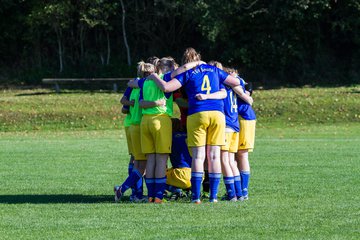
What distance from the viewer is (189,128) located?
11.9 m

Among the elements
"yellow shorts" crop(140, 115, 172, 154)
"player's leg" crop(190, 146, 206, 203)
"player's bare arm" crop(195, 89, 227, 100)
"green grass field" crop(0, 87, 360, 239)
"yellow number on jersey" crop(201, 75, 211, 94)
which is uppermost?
"yellow number on jersey" crop(201, 75, 211, 94)

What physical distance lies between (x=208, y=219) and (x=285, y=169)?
760 centimetres

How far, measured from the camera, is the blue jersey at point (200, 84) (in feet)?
38.8

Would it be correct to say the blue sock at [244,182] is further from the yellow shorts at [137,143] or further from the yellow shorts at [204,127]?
the yellow shorts at [137,143]

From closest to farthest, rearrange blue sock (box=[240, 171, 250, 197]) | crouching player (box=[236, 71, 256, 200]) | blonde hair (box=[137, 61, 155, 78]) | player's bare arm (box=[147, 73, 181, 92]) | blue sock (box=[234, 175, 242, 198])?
player's bare arm (box=[147, 73, 181, 92])
blonde hair (box=[137, 61, 155, 78])
blue sock (box=[234, 175, 242, 198])
blue sock (box=[240, 171, 250, 197])
crouching player (box=[236, 71, 256, 200])

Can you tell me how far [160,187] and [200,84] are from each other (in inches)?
62.9

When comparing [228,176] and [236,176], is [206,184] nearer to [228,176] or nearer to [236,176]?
[236,176]

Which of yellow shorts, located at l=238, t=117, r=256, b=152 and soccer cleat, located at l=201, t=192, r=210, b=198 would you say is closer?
yellow shorts, located at l=238, t=117, r=256, b=152

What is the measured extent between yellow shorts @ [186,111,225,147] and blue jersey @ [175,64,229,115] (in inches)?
3.4

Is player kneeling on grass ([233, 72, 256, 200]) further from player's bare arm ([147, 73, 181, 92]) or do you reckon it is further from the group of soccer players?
player's bare arm ([147, 73, 181, 92])

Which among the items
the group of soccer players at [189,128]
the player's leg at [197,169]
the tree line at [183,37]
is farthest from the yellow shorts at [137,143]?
the tree line at [183,37]

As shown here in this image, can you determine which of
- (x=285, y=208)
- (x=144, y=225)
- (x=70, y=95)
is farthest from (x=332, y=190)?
(x=70, y=95)

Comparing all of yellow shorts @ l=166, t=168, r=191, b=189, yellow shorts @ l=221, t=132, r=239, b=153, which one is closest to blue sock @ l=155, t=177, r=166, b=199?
yellow shorts @ l=166, t=168, r=191, b=189

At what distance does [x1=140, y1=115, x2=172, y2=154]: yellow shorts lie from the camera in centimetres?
1207
